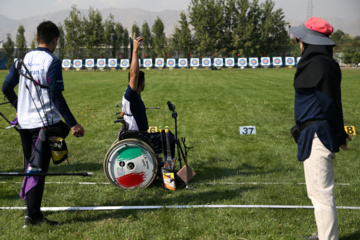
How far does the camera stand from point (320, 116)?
293cm

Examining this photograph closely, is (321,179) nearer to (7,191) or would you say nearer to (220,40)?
(7,191)

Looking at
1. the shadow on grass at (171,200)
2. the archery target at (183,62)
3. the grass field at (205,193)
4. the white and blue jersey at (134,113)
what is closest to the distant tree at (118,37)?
the archery target at (183,62)

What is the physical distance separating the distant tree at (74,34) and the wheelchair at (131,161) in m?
62.1

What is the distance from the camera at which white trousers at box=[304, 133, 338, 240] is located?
9.56 feet

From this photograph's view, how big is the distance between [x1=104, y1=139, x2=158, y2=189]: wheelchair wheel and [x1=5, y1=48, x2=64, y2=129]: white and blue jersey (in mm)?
1062

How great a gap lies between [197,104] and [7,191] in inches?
343

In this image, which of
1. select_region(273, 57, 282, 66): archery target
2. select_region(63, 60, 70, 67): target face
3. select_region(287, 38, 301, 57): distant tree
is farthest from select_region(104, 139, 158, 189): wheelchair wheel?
select_region(287, 38, 301, 57): distant tree

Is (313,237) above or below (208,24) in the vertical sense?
below

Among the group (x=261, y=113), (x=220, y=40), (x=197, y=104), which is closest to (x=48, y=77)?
(x=261, y=113)

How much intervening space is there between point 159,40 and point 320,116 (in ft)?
239

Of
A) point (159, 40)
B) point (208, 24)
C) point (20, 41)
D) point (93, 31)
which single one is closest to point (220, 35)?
point (208, 24)

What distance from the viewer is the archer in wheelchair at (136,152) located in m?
4.38

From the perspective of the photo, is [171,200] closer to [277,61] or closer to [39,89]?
[39,89]

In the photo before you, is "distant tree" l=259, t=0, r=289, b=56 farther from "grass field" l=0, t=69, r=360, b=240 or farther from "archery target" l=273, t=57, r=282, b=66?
"grass field" l=0, t=69, r=360, b=240
